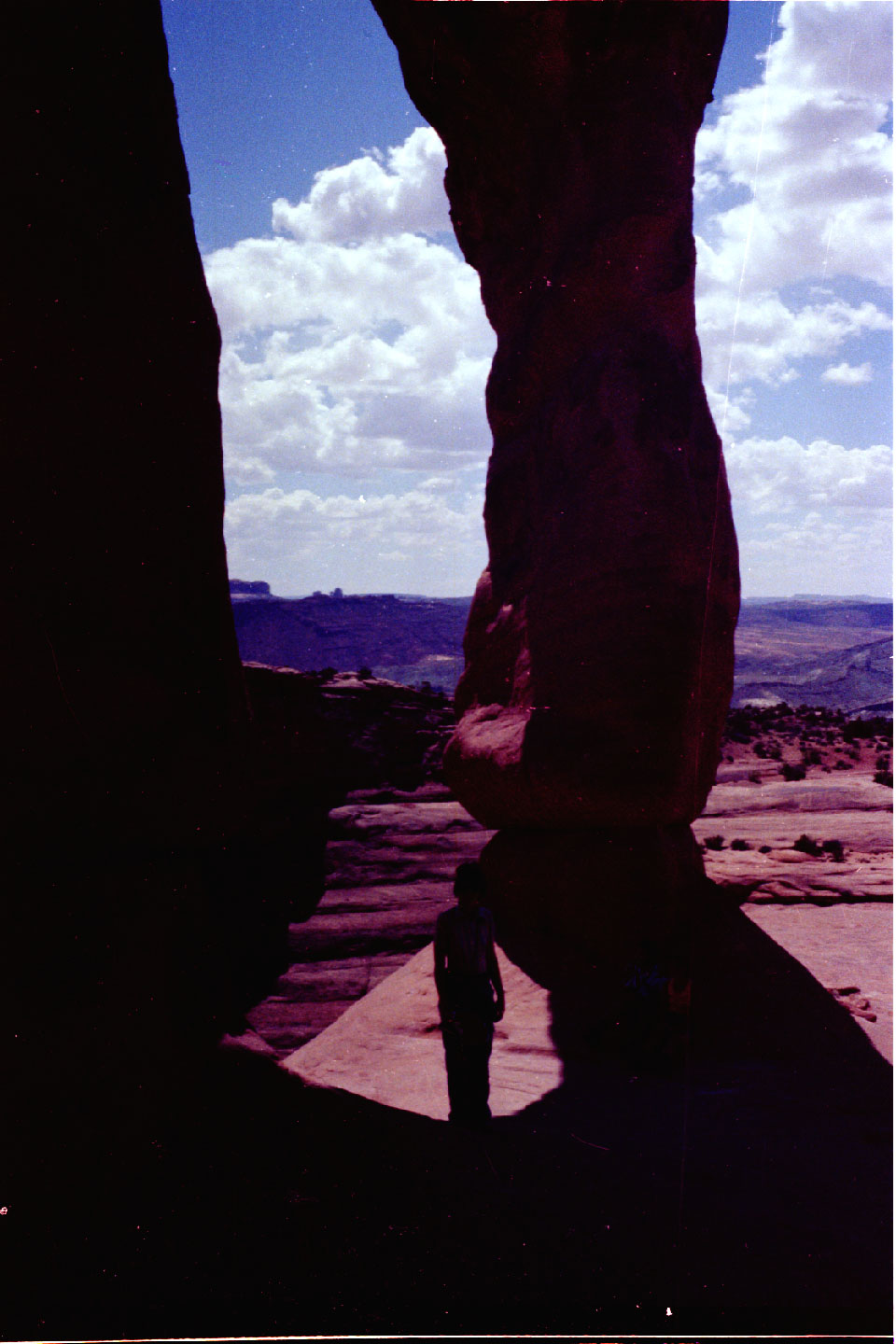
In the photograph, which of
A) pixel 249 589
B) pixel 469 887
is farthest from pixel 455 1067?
pixel 249 589

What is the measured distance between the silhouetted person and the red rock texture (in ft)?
10.1

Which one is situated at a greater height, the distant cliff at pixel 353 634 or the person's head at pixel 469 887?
the distant cliff at pixel 353 634

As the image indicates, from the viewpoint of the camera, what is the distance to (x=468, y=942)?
392 cm

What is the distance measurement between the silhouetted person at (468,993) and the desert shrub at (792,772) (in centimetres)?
1561

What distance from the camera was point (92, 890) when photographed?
272 centimetres

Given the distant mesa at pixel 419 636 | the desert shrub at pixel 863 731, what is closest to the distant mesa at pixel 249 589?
the distant mesa at pixel 419 636

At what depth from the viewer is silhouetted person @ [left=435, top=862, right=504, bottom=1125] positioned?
3.92 m

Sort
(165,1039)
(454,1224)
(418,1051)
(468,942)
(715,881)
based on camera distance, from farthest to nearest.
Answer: (715,881) < (418,1051) < (468,942) < (165,1039) < (454,1224)

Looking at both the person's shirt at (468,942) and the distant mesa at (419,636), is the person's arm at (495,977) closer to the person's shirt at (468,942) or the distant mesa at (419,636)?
the person's shirt at (468,942)

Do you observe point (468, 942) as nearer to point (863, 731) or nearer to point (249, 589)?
point (863, 731)

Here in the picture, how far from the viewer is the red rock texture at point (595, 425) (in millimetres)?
6926

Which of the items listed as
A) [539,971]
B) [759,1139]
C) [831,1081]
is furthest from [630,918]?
[759,1139]

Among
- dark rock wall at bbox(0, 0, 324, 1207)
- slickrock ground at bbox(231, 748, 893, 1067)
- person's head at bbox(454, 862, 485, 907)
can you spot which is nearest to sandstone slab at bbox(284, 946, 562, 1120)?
slickrock ground at bbox(231, 748, 893, 1067)

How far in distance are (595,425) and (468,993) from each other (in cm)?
535
